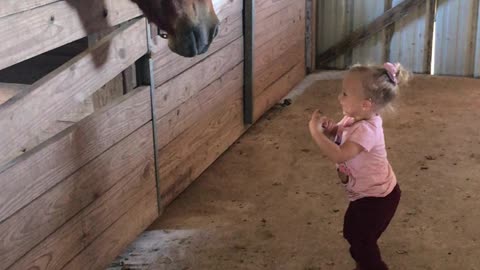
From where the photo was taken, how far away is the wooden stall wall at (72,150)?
192 cm

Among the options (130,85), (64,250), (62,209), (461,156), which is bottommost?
(461,156)

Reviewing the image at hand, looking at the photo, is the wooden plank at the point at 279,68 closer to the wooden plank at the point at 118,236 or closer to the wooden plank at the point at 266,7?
the wooden plank at the point at 266,7

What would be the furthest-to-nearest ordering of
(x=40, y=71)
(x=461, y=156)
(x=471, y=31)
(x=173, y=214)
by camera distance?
(x=471, y=31), (x=461, y=156), (x=173, y=214), (x=40, y=71)

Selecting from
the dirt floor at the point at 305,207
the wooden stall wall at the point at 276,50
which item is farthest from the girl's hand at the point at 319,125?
the wooden stall wall at the point at 276,50

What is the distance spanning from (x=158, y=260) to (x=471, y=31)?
3.70 metres

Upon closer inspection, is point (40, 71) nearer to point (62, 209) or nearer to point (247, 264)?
point (62, 209)

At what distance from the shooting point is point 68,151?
220cm

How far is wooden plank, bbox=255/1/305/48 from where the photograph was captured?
4266 mm

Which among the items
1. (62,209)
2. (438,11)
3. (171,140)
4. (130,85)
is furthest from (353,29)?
(62,209)

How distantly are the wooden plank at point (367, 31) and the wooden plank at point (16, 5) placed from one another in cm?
397

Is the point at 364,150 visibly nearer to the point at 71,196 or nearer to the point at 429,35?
the point at 71,196

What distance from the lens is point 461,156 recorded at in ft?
12.2

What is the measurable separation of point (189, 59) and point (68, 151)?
115 cm

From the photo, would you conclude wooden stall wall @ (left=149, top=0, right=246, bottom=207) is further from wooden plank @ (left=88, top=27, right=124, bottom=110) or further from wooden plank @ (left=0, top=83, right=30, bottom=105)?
wooden plank @ (left=0, top=83, right=30, bottom=105)
